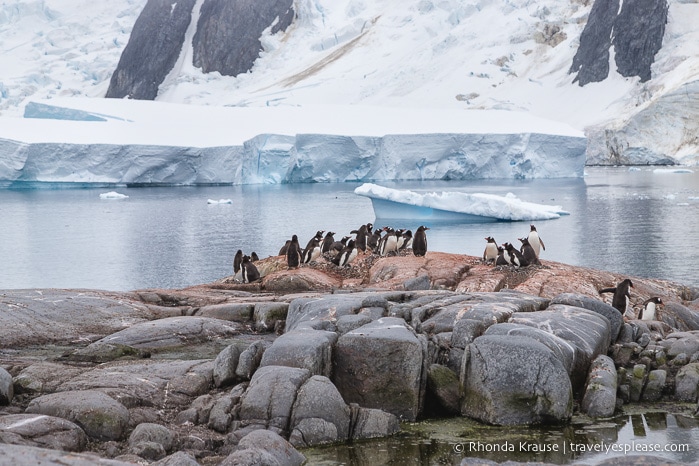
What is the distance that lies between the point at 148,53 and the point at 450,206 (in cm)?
8076

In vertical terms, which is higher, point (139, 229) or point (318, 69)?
point (318, 69)

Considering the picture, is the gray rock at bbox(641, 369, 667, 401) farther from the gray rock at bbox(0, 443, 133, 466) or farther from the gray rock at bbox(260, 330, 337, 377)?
the gray rock at bbox(0, 443, 133, 466)

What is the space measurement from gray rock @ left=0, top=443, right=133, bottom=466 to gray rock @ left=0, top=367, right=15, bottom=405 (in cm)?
289

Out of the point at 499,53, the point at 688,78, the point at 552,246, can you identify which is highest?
the point at 499,53

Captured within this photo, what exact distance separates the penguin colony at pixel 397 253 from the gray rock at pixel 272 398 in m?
5.59

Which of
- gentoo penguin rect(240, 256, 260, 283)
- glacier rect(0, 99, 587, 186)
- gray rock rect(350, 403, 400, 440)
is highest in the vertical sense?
glacier rect(0, 99, 587, 186)

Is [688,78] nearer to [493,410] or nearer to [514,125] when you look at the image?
[514,125]

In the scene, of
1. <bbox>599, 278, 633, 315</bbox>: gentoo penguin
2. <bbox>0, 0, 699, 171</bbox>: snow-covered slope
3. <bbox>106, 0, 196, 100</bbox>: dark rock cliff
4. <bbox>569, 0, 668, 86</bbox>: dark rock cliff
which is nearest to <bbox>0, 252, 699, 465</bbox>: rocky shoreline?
<bbox>599, 278, 633, 315</bbox>: gentoo penguin

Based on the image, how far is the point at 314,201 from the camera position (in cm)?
3572

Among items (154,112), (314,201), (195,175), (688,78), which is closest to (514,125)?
(314,201)

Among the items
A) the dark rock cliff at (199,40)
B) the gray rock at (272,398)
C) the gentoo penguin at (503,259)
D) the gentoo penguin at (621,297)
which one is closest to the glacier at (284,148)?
the gentoo penguin at (503,259)

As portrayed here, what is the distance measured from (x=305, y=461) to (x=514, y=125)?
39.8 metres

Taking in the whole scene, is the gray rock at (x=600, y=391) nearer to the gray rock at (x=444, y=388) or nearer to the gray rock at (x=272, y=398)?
the gray rock at (x=444, y=388)

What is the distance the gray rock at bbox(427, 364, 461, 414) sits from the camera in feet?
22.8
